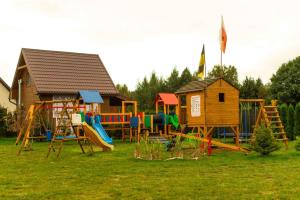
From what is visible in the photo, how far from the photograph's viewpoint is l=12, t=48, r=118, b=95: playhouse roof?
1006 inches

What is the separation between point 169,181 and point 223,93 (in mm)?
7688

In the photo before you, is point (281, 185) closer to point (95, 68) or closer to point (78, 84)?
point (78, 84)

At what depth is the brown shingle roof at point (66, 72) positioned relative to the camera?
83.9 ft

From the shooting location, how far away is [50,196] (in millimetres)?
6602

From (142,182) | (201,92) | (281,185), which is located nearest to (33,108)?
(201,92)

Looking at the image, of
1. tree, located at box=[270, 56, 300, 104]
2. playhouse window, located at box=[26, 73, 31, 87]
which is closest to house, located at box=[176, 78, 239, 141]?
playhouse window, located at box=[26, 73, 31, 87]

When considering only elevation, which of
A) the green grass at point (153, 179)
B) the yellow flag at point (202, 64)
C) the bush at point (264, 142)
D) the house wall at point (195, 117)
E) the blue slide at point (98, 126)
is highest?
the yellow flag at point (202, 64)

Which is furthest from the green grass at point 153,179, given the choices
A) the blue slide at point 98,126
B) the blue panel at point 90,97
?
the blue panel at point 90,97

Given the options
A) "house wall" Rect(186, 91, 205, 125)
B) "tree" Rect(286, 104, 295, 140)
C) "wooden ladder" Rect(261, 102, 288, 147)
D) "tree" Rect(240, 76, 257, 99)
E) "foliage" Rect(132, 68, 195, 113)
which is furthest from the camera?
"foliage" Rect(132, 68, 195, 113)

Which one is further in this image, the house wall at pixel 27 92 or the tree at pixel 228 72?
the tree at pixel 228 72

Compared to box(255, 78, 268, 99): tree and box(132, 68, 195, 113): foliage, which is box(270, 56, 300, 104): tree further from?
box(132, 68, 195, 113): foliage

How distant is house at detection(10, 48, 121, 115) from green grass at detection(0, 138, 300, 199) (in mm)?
14144

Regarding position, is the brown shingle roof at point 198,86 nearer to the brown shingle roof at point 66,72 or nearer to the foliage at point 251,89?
the brown shingle roof at point 66,72

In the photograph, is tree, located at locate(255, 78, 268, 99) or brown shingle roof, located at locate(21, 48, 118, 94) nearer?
brown shingle roof, located at locate(21, 48, 118, 94)
